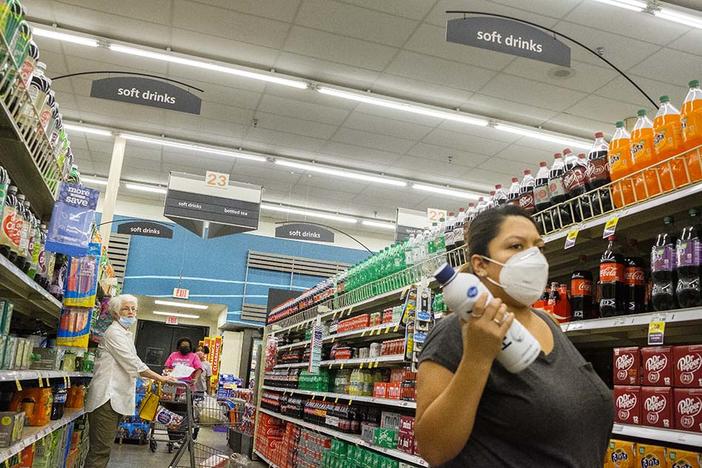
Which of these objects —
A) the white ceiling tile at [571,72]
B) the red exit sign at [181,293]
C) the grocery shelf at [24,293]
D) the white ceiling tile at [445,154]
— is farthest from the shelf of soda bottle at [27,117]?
the red exit sign at [181,293]

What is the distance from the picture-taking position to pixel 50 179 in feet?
11.9

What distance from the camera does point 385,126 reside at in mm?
10180

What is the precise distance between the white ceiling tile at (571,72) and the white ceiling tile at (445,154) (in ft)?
9.48

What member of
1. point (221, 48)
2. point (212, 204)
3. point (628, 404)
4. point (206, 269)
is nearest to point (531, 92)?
point (221, 48)

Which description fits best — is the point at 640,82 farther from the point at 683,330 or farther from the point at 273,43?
the point at 683,330

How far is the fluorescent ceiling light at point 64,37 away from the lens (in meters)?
8.01

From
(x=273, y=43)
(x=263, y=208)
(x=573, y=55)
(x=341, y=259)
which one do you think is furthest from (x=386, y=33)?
(x=341, y=259)

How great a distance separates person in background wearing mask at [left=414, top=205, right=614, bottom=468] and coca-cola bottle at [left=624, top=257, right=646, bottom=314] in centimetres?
113

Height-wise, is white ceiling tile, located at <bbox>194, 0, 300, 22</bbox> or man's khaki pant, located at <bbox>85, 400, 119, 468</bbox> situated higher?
white ceiling tile, located at <bbox>194, 0, 300, 22</bbox>

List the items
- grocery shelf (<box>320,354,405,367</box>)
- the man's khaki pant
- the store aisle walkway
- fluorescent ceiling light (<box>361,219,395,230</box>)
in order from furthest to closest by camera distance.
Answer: fluorescent ceiling light (<box>361,219,395,230</box>) < the store aisle walkway < the man's khaki pant < grocery shelf (<box>320,354,405,367</box>)

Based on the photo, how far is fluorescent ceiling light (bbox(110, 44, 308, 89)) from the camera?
8344 millimetres

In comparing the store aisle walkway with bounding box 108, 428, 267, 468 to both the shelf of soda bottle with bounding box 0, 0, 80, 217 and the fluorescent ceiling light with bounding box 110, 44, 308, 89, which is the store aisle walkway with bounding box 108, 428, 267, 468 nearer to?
the shelf of soda bottle with bounding box 0, 0, 80, 217

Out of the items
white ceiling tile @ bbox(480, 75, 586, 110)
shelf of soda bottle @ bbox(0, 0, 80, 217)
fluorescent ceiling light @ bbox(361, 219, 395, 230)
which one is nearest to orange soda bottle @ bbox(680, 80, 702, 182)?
shelf of soda bottle @ bbox(0, 0, 80, 217)

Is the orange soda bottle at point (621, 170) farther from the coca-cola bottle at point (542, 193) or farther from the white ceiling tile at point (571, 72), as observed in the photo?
the white ceiling tile at point (571, 72)
